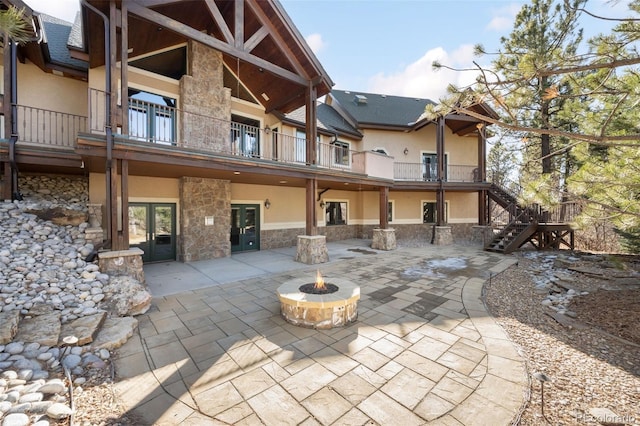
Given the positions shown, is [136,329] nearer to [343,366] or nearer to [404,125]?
[343,366]

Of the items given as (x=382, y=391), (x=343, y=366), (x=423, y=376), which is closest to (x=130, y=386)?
(x=343, y=366)

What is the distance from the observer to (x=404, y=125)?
1477 cm

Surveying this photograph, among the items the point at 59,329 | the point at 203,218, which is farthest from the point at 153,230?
the point at 59,329

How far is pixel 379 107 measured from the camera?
1667cm

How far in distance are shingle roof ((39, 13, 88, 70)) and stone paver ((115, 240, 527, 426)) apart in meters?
7.82

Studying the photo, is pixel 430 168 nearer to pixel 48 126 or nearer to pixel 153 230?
pixel 153 230

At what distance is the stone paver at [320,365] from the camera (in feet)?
7.86

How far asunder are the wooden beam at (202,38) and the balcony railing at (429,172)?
795 centimetres

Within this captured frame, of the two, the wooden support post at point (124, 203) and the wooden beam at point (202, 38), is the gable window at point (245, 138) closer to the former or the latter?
the wooden beam at point (202, 38)

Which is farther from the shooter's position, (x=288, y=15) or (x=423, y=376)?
(x=288, y=15)

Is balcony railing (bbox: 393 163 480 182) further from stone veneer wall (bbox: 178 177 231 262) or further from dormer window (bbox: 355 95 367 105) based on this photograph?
stone veneer wall (bbox: 178 177 231 262)

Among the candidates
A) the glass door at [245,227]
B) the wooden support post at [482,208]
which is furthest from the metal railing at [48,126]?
the wooden support post at [482,208]

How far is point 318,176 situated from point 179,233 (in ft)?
16.6

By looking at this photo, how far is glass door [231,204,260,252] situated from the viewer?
10.3 metres
